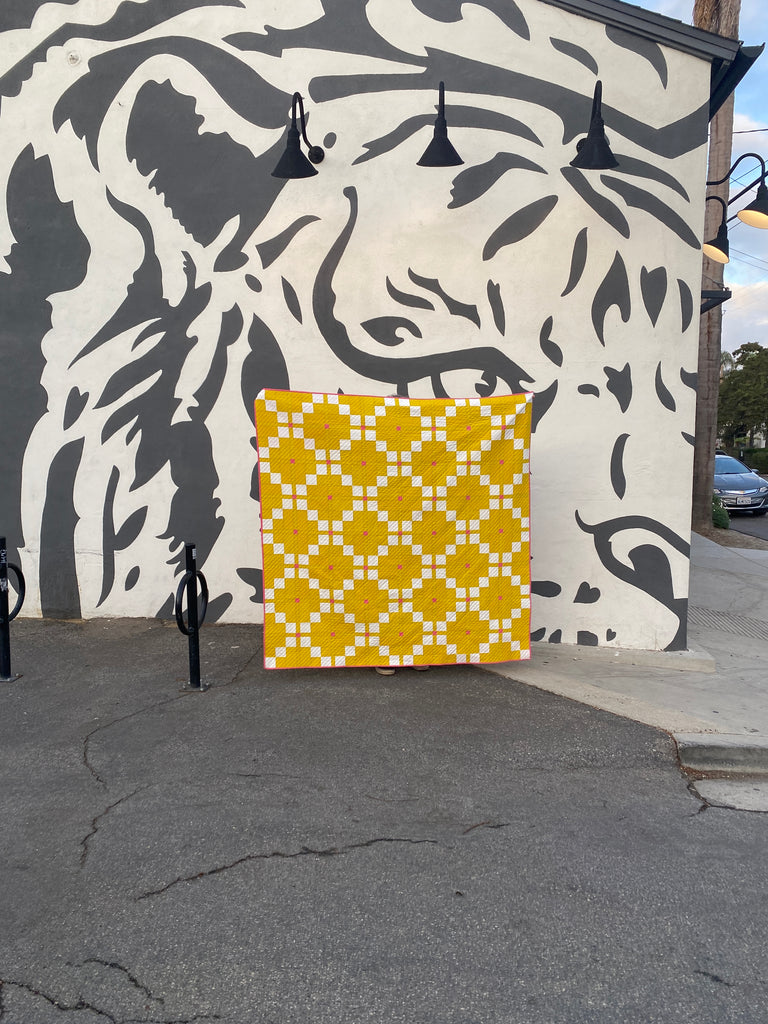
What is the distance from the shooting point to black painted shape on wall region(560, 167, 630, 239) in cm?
628

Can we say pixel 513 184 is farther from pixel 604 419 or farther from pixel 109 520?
pixel 109 520

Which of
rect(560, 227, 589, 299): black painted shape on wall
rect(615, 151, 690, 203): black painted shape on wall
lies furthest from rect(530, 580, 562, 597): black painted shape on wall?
rect(615, 151, 690, 203): black painted shape on wall

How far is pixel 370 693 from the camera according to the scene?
5.38 meters

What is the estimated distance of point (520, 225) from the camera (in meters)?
6.36

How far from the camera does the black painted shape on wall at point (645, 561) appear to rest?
640 centimetres

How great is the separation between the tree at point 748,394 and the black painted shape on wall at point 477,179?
53822 millimetres

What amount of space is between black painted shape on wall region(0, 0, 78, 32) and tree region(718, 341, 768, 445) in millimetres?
55567

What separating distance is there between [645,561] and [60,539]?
18.1 ft

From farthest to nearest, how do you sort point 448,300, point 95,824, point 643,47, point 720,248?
1. point 720,248
2. point 448,300
3. point 643,47
4. point 95,824

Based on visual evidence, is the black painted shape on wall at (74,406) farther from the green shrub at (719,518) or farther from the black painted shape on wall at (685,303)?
the green shrub at (719,518)

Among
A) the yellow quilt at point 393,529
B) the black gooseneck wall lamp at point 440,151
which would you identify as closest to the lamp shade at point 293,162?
Result: the black gooseneck wall lamp at point 440,151

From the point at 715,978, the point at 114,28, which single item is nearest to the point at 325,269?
the point at 114,28

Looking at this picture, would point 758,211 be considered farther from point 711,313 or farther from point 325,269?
point 711,313

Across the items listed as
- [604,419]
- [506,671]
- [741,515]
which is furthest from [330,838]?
[741,515]
